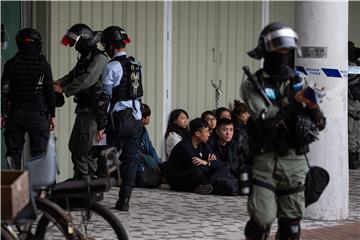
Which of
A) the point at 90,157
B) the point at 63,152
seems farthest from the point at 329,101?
the point at 63,152

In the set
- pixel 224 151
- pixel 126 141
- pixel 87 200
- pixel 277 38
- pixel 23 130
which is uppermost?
pixel 277 38

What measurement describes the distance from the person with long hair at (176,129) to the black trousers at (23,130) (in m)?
3.32

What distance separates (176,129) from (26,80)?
377 cm

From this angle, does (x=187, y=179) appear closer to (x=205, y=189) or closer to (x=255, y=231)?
(x=205, y=189)

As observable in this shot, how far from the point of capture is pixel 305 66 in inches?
332

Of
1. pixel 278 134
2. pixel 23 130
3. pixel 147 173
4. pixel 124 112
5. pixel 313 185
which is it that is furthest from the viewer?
pixel 147 173

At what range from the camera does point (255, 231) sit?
19.3 feet

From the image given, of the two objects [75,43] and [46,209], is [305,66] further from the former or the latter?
[46,209]

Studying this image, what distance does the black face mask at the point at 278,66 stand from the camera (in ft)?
19.2

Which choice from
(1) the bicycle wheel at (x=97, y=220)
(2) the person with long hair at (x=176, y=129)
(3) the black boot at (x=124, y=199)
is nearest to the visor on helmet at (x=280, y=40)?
(1) the bicycle wheel at (x=97, y=220)

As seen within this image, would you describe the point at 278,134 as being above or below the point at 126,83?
below

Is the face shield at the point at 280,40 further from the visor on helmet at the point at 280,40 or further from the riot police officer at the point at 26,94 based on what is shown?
the riot police officer at the point at 26,94

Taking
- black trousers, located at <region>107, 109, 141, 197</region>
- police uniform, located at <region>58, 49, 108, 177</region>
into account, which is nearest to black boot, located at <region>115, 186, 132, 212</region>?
black trousers, located at <region>107, 109, 141, 197</region>

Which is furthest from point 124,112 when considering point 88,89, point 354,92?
point 354,92
